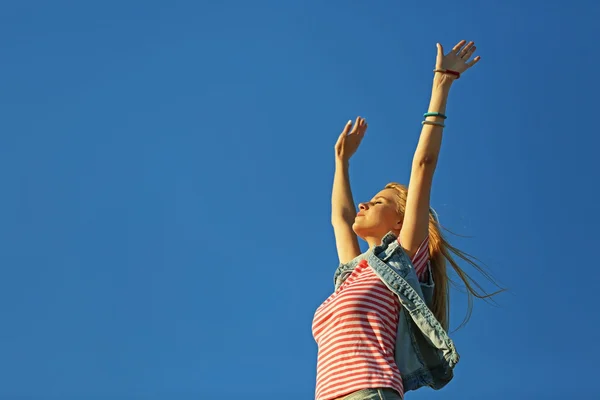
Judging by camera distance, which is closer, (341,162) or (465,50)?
(465,50)

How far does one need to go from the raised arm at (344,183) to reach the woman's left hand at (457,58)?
1585 millimetres

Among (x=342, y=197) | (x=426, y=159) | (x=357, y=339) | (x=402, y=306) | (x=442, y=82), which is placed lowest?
(x=357, y=339)

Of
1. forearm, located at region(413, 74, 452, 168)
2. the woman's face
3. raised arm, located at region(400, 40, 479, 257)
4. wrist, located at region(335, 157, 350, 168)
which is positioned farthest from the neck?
wrist, located at region(335, 157, 350, 168)

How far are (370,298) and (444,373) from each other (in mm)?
669

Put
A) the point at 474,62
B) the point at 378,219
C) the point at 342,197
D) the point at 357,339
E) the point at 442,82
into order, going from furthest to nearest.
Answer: the point at 342,197
the point at 378,219
the point at 474,62
the point at 442,82
the point at 357,339

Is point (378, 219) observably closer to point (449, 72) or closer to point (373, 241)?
point (373, 241)

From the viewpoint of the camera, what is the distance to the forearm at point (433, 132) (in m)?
6.00

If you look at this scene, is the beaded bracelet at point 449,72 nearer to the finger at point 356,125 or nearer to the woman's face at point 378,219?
the woman's face at point 378,219

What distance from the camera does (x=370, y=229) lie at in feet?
21.8

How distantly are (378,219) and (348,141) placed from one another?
1.30 meters

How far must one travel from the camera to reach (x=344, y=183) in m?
7.74

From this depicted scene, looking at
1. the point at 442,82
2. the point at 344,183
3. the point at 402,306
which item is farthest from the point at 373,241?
the point at 442,82

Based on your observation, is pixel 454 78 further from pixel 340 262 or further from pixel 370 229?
pixel 340 262

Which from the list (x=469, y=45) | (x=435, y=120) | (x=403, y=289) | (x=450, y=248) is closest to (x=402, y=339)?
(x=403, y=289)
